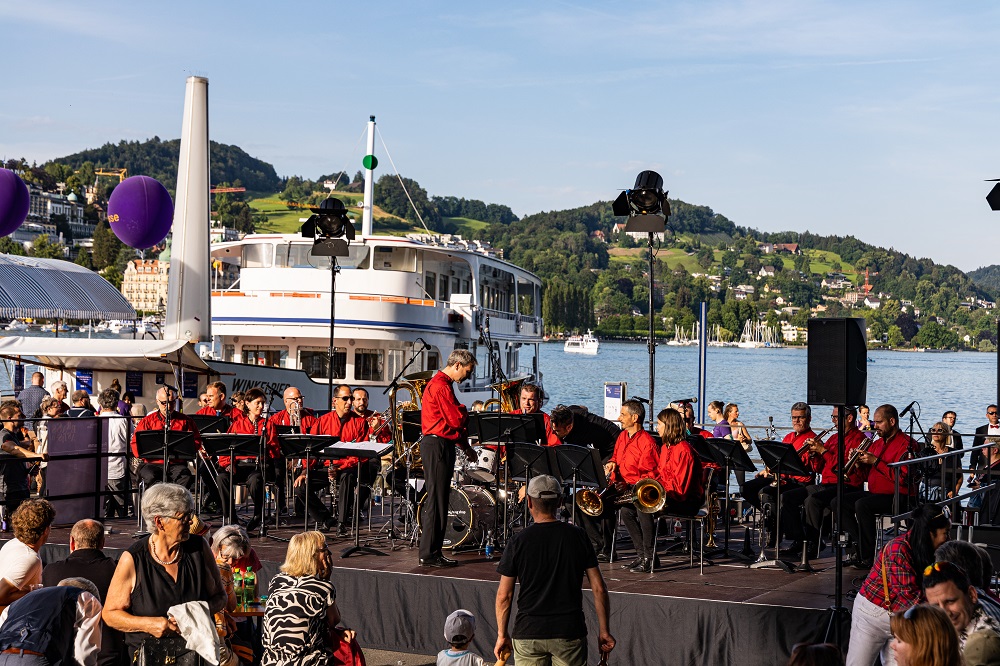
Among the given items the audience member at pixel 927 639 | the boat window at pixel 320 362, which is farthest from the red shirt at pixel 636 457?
the boat window at pixel 320 362

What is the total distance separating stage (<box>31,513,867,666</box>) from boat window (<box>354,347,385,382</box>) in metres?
12.0

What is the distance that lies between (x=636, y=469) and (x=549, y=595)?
439 cm

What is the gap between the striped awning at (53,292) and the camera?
58.8 ft

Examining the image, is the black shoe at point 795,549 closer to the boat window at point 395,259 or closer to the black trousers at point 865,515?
the black trousers at point 865,515

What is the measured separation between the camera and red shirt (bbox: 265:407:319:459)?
11859mm

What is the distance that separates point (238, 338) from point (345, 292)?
9.24ft

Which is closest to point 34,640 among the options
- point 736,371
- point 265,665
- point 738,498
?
point 265,665

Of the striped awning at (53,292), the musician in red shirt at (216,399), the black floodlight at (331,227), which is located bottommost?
the musician in red shirt at (216,399)

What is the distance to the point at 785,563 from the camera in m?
10.2

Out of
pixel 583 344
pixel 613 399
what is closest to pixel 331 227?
pixel 613 399

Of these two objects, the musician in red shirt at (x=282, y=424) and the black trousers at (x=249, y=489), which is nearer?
the black trousers at (x=249, y=489)

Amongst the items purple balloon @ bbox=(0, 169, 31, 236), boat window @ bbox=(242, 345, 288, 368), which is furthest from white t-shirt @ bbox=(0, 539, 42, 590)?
Result: boat window @ bbox=(242, 345, 288, 368)

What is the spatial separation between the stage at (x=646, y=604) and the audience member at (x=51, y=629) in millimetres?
4224

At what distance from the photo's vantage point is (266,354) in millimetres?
23281
